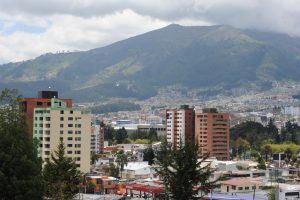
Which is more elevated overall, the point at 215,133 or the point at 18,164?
the point at 215,133

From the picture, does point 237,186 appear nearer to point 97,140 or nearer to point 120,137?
point 97,140

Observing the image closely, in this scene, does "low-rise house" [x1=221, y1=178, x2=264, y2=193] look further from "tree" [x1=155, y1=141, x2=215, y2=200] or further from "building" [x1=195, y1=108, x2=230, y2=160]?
"building" [x1=195, y1=108, x2=230, y2=160]

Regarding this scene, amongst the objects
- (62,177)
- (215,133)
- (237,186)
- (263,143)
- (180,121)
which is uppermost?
(180,121)

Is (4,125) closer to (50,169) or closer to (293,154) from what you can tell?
(50,169)

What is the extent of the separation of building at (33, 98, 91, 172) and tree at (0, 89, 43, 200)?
2714cm

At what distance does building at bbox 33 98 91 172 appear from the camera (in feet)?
149

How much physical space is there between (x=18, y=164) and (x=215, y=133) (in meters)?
57.8

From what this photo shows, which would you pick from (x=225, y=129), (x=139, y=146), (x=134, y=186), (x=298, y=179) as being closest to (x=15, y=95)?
(x=134, y=186)

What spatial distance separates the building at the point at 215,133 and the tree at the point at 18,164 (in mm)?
56349

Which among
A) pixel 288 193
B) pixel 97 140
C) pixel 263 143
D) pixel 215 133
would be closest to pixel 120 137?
pixel 97 140

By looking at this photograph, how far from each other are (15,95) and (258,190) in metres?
28.3

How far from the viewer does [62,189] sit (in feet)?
68.7

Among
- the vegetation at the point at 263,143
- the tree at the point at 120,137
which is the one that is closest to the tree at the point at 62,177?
the vegetation at the point at 263,143

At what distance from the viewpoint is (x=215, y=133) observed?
7388 cm
